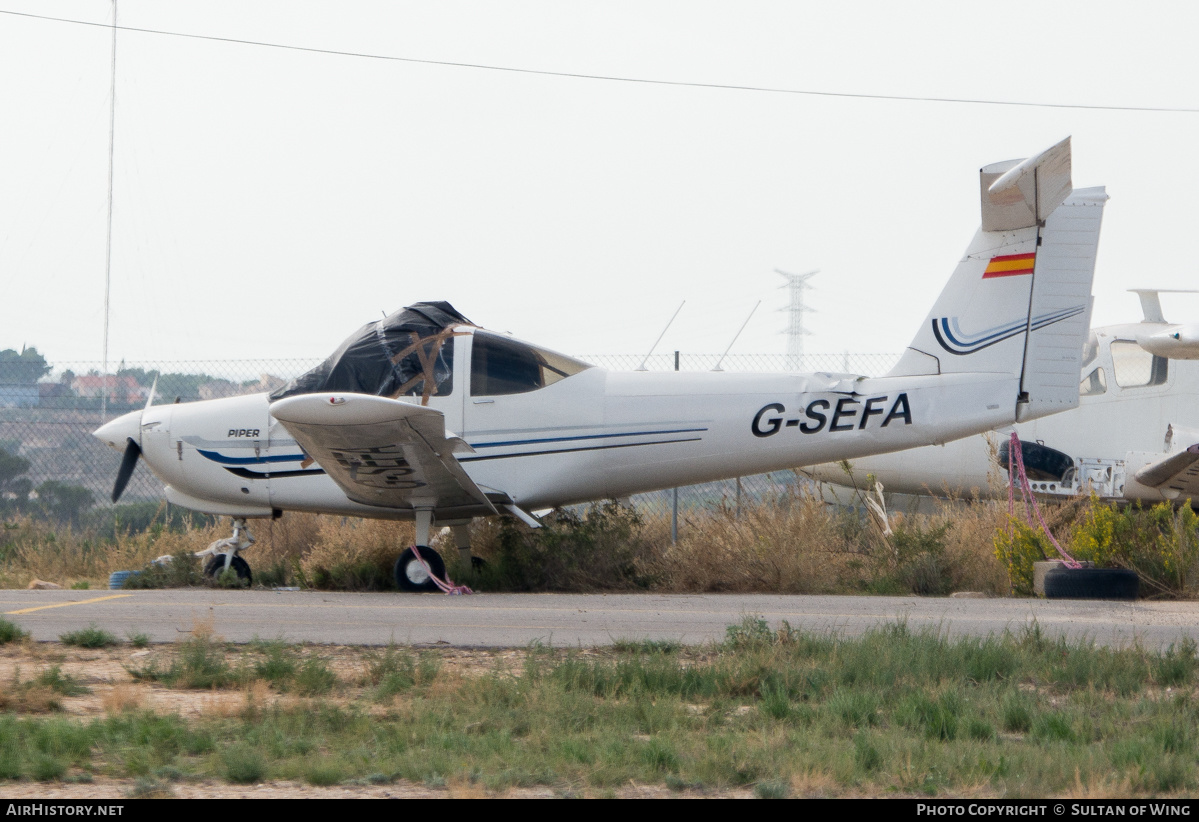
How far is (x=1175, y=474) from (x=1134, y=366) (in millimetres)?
1673

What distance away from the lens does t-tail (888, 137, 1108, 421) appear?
369 inches

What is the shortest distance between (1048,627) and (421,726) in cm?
481

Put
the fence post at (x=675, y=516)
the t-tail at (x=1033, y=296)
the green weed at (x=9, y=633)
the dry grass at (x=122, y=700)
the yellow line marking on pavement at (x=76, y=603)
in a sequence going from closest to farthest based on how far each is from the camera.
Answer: the dry grass at (x=122, y=700) < the green weed at (x=9, y=633) < the yellow line marking on pavement at (x=76, y=603) < the t-tail at (x=1033, y=296) < the fence post at (x=675, y=516)

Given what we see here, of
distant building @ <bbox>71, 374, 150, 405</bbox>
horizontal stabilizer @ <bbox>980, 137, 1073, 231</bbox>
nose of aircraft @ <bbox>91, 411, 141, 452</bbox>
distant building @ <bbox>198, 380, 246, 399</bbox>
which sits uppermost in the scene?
horizontal stabilizer @ <bbox>980, 137, 1073, 231</bbox>

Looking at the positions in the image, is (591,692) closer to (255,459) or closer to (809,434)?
(809,434)

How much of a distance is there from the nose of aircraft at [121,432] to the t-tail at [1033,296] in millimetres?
7920

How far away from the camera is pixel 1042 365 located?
371 inches

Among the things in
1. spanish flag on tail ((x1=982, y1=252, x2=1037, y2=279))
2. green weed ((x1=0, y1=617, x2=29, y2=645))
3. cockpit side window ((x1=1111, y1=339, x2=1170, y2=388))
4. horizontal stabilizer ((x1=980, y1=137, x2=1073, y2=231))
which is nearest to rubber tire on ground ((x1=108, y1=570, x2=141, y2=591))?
green weed ((x1=0, y1=617, x2=29, y2=645))

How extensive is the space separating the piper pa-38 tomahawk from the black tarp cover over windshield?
1 cm

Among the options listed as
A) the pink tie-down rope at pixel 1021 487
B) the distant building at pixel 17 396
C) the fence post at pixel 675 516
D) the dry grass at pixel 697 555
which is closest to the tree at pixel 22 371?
the distant building at pixel 17 396

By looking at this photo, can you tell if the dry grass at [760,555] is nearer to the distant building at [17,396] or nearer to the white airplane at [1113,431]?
the white airplane at [1113,431]

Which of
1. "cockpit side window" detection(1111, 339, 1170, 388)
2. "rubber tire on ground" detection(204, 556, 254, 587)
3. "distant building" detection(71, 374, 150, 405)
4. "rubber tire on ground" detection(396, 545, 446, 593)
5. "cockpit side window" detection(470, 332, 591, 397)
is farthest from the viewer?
"distant building" detection(71, 374, 150, 405)

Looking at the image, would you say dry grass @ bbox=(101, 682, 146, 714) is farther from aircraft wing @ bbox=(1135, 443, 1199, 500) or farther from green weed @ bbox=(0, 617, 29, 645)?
aircraft wing @ bbox=(1135, 443, 1199, 500)

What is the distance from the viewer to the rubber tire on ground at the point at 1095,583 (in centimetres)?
921
